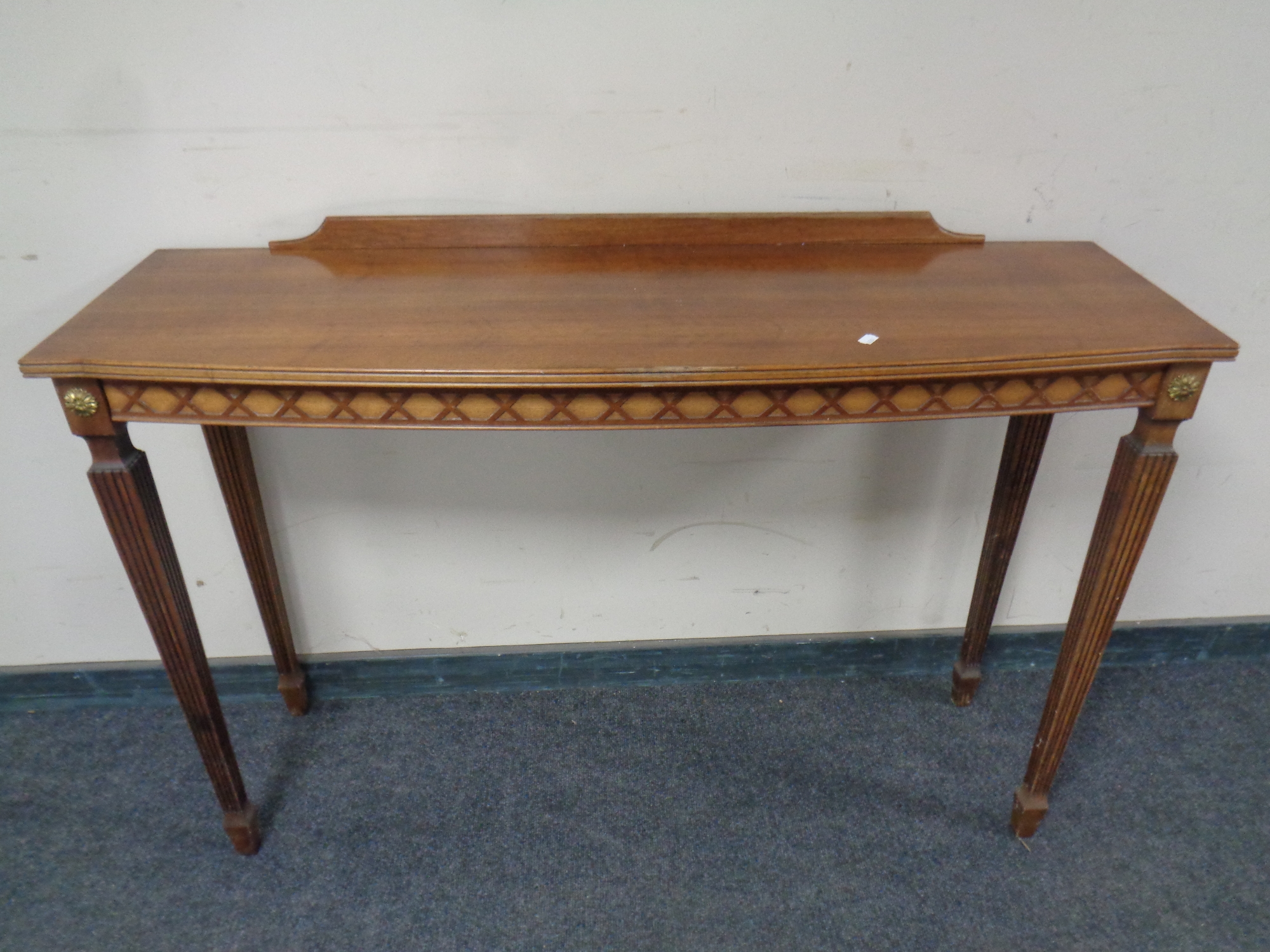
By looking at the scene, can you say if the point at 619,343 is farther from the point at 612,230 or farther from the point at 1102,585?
the point at 1102,585

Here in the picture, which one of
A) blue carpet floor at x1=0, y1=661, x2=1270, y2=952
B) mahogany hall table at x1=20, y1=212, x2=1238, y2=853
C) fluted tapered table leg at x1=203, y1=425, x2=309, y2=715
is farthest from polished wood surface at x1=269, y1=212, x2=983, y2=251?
blue carpet floor at x1=0, y1=661, x2=1270, y2=952

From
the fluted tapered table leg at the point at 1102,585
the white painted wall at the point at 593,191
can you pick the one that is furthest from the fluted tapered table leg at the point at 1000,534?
the fluted tapered table leg at the point at 1102,585

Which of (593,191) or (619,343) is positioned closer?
(619,343)

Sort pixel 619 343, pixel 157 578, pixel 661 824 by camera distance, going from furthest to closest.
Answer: pixel 661 824
pixel 157 578
pixel 619 343

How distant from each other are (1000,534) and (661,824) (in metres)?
0.86

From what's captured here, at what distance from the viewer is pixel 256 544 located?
5.63 feet

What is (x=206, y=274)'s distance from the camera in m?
1.39

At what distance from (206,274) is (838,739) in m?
1.47

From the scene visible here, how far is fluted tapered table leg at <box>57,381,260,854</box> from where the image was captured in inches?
47.6

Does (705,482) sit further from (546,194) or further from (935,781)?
(935,781)

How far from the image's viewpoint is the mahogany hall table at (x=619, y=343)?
114 centimetres

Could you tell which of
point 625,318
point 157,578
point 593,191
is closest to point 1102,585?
point 625,318

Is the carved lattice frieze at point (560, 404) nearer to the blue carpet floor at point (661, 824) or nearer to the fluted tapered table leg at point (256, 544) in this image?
the fluted tapered table leg at point (256, 544)

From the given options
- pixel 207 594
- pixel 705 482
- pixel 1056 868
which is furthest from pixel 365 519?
pixel 1056 868
